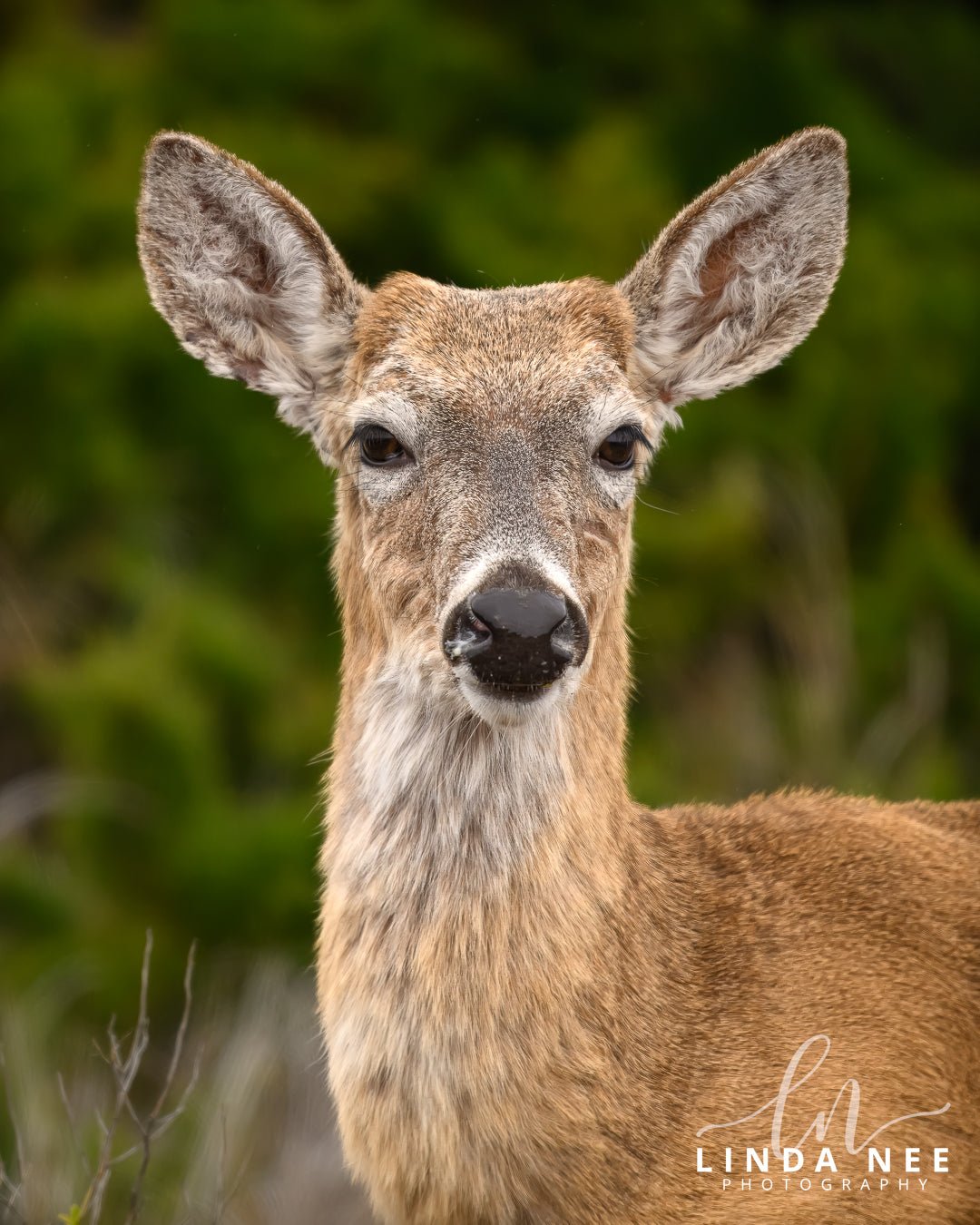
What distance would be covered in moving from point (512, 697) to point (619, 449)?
942mm

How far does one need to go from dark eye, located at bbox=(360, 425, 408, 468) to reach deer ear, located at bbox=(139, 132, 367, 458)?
43 cm

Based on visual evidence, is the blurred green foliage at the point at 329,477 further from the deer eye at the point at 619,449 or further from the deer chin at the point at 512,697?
the deer chin at the point at 512,697

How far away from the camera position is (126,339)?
43.2 ft

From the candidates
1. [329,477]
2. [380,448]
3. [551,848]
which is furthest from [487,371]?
[329,477]

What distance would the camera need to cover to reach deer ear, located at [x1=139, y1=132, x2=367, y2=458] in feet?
17.5

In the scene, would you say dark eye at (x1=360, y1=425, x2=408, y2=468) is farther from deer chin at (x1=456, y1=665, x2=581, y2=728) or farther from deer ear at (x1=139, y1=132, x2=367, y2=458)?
deer chin at (x1=456, y1=665, x2=581, y2=728)

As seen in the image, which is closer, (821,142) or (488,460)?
(488,460)

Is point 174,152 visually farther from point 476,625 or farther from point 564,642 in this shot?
point 564,642

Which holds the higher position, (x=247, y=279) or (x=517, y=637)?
(x=247, y=279)

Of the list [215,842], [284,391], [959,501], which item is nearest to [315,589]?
[215,842]

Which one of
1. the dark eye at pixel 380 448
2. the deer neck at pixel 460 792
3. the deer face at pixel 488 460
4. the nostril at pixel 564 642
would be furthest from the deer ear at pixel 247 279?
the nostril at pixel 564 642

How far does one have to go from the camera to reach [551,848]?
473cm

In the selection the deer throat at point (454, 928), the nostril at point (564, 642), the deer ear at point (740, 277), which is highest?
the deer ear at point (740, 277)

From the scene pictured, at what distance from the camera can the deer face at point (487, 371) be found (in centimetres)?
455
